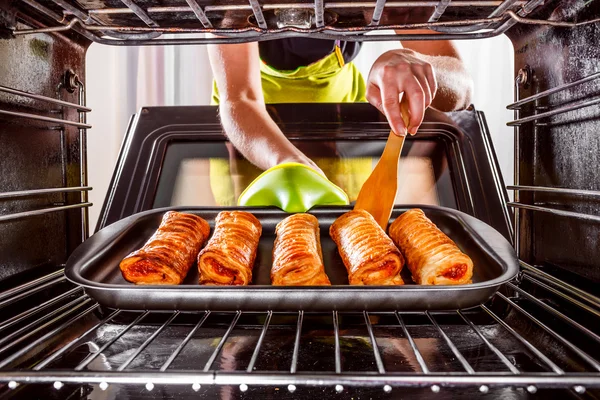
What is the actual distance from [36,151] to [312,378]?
976mm

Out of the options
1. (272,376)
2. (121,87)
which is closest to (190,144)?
(272,376)

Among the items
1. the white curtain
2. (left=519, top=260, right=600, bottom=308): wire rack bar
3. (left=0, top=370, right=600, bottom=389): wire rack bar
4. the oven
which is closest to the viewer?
(left=0, top=370, right=600, bottom=389): wire rack bar

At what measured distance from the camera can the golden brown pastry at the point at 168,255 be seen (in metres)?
1.13

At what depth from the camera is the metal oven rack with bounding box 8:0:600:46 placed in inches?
41.7

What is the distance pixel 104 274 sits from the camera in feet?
3.99

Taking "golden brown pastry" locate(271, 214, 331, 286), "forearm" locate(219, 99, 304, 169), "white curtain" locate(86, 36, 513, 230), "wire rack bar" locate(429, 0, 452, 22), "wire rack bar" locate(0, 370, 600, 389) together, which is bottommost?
"wire rack bar" locate(0, 370, 600, 389)

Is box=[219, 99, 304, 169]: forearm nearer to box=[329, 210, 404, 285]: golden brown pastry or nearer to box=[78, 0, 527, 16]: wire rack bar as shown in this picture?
box=[329, 210, 404, 285]: golden brown pastry

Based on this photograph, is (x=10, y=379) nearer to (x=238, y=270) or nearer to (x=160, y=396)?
(x=160, y=396)

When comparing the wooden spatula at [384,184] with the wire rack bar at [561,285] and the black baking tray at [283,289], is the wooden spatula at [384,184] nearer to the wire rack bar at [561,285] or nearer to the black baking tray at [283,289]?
the black baking tray at [283,289]

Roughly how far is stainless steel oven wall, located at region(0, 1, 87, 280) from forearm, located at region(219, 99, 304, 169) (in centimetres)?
54

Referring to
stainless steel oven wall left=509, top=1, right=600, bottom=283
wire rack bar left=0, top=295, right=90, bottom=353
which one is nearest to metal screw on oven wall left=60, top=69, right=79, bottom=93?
wire rack bar left=0, top=295, right=90, bottom=353

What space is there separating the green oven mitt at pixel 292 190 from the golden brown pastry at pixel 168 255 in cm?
24

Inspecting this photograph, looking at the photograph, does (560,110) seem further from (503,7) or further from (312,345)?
(312,345)

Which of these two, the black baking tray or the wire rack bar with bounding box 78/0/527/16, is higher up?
the wire rack bar with bounding box 78/0/527/16
